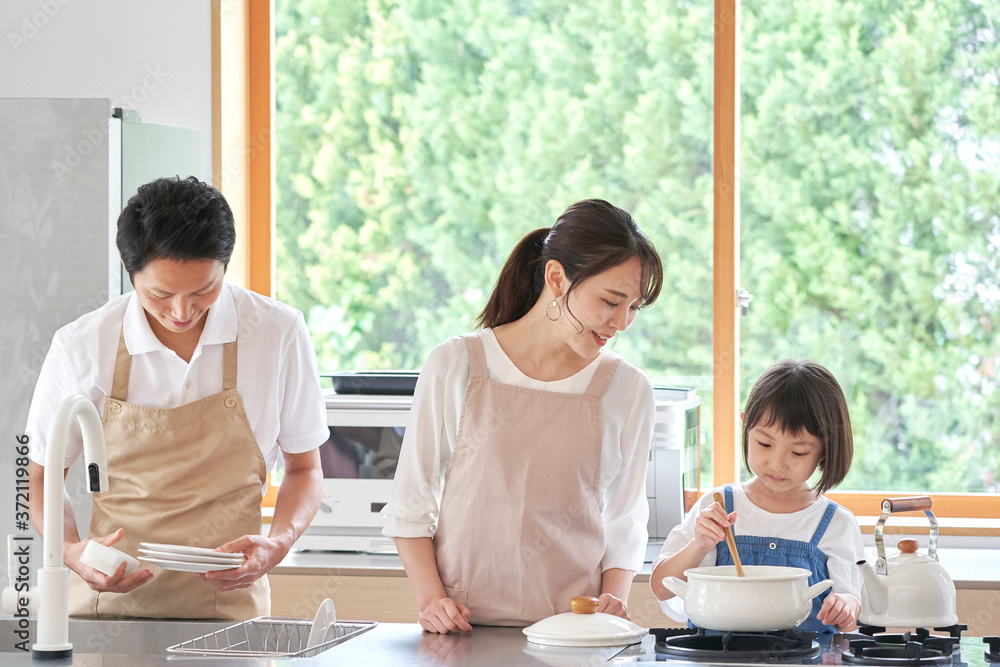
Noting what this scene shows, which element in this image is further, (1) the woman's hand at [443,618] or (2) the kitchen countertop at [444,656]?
(1) the woman's hand at [443,618]

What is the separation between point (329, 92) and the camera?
3.12 meters

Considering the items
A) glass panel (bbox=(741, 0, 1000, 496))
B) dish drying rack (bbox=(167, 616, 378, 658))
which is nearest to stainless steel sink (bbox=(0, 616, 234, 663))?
dish drying rack (bbox=(167, 616, 378, 658))

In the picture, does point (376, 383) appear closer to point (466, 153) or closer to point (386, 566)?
point (386, 566)

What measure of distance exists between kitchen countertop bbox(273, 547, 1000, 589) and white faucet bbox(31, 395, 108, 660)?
1052 millimetres

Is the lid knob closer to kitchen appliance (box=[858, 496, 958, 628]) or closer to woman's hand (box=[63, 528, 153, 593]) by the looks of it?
kitchen appliance (box=[858, 496, 958, 628])

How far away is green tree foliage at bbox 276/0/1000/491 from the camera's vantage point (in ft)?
9.32

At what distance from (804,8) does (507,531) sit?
1.92 meters

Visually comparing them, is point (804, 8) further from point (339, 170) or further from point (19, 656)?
point (19, 656)

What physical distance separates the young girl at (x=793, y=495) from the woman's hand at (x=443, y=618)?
342 millimetres

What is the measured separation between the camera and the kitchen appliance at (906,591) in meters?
1.36

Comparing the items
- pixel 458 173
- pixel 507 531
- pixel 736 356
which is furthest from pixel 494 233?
pixel 507 531

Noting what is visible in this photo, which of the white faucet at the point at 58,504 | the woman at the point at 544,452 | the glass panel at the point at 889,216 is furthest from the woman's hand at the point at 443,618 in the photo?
the glass panel at the point at 889,216

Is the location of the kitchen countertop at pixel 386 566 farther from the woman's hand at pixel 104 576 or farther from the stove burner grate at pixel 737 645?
the stove burner grate at pixel 737 645

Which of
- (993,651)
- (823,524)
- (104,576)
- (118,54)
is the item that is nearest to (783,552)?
(823,524)
